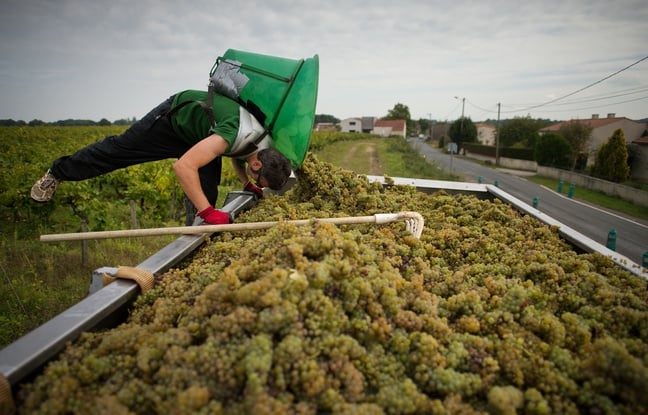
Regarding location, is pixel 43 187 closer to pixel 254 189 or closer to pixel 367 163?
pixel 254 189

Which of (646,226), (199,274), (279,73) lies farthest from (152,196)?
(646,226)

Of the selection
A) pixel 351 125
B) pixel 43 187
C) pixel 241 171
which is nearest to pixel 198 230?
pixel 241 171

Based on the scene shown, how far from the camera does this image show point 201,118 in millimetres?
3055

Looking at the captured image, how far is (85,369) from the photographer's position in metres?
1.24

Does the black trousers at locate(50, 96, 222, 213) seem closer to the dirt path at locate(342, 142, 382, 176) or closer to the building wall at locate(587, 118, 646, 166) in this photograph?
the dirt path at locate(342, 142, 382, 176)

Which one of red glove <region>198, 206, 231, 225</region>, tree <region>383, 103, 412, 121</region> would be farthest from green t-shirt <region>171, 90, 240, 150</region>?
tree <region>383, 103, 412, 121</region>

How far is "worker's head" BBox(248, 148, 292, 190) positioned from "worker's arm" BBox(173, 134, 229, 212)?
353 millimetres

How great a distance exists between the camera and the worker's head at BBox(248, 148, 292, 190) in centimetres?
292

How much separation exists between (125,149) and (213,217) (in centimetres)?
125

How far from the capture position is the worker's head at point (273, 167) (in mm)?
2920

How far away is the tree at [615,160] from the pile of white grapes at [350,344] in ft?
92.0

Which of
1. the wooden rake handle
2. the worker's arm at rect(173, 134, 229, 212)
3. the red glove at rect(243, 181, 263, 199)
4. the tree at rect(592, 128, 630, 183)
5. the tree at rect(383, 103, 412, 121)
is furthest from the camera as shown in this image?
A: the tree at rect(383, 103, 412, 121)

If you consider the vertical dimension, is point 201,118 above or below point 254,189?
above

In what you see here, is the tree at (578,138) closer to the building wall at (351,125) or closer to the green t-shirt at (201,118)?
the green t-shirt at (201,118)
